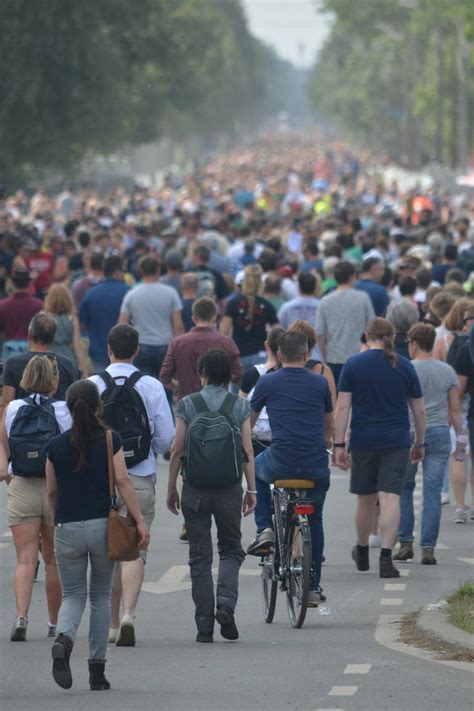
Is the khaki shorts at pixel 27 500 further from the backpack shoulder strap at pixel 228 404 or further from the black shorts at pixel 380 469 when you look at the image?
the black shorts at pixel 380 469

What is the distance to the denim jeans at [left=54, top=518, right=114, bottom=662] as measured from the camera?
7945mm

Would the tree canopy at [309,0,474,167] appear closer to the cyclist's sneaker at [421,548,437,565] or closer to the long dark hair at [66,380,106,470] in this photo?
the cyclist's sneaker at [421,548,437,565]

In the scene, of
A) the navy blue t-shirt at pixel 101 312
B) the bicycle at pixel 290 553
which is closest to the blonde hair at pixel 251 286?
the navy blue t-shirt at pixel 101 312

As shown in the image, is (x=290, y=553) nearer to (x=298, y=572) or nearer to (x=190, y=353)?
(x=298, y=572)

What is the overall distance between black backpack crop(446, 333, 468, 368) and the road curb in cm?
377

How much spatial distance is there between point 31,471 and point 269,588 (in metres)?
1.46

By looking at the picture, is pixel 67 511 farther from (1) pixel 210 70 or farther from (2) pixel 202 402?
(1) pixel 210 70

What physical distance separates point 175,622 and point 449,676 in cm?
204

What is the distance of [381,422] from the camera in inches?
425

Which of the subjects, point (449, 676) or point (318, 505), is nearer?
point (449, 676)

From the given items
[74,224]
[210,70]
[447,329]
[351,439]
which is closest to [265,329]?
[447,329]

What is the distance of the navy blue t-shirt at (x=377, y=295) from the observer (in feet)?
55.0

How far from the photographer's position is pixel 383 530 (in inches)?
428

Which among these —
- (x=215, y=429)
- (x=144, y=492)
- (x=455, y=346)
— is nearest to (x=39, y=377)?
(x=144, y=492)
